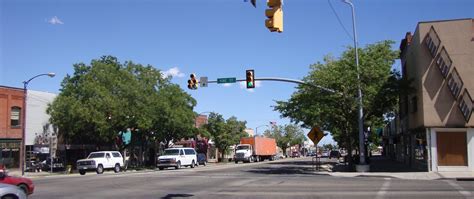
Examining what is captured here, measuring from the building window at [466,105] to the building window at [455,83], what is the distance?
402 mm

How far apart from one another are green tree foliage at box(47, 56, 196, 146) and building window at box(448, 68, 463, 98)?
2676cm

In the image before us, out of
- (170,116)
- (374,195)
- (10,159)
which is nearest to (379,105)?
(374,195)

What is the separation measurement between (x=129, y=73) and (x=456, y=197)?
39504 millimetres

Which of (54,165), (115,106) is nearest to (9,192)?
(115,106)

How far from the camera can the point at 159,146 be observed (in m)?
67.8

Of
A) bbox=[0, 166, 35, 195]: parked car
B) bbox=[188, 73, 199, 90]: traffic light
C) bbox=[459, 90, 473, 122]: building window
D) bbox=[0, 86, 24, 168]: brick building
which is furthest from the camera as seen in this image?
bbox=[0, 86, 24, 168]: brick building

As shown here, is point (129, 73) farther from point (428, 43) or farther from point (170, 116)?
point (428, 43)

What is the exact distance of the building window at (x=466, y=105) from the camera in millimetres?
30672

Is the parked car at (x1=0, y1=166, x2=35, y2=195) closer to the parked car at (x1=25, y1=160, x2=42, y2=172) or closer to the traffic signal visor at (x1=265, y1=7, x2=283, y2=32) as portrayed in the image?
the traffic signal visor at (x1=265, y1=7, x2=283, y2=32)

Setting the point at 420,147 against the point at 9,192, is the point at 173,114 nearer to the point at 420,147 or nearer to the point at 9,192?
the point at 420,147

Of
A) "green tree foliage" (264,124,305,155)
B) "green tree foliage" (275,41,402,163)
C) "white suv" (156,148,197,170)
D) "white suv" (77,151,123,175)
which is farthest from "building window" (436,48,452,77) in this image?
"green tree foliage" (264,124,305,155)

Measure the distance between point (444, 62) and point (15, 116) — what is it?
35210 millimetres

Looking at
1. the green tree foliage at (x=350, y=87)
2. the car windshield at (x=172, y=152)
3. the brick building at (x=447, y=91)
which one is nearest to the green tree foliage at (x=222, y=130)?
the car windshield at (x=172, y=152)

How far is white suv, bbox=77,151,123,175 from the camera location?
41938mm
